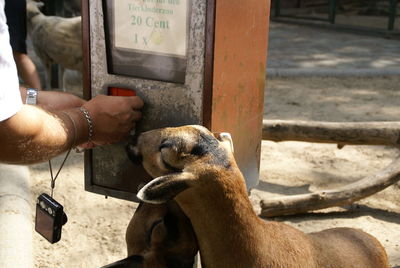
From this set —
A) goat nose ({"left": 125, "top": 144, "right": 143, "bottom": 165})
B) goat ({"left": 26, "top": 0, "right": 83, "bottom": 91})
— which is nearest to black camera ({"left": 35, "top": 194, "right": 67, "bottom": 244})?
goat nose ({"left": 125, "top": 144, "right": 143, "bottom": 165})

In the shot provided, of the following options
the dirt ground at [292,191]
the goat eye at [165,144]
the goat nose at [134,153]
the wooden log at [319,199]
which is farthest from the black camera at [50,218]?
the wooden log at [319,199]

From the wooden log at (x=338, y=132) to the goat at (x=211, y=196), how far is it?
1.84 meters

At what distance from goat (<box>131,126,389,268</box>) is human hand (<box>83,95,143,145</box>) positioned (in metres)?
0.18

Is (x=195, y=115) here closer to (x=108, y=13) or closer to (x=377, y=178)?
(x=108, y=13)

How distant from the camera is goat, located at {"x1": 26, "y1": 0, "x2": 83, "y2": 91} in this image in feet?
19.4

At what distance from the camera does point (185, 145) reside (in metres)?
1.63

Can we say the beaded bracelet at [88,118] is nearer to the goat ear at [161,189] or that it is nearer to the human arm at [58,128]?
the human arm at [58,128]

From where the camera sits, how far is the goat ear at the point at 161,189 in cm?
153

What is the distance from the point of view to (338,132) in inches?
142

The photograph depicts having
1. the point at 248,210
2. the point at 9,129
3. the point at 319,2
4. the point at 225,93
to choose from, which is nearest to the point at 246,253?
the point at 248,210

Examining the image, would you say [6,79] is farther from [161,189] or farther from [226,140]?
[226,140]

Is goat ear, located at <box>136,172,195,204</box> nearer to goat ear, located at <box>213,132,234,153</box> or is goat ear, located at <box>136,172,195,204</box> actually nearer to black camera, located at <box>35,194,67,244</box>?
goat ear, located at <box>213,132,234,153</box>

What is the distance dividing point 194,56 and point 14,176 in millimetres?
2133

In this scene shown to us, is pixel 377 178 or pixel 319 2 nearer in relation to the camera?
pixel 377 178
